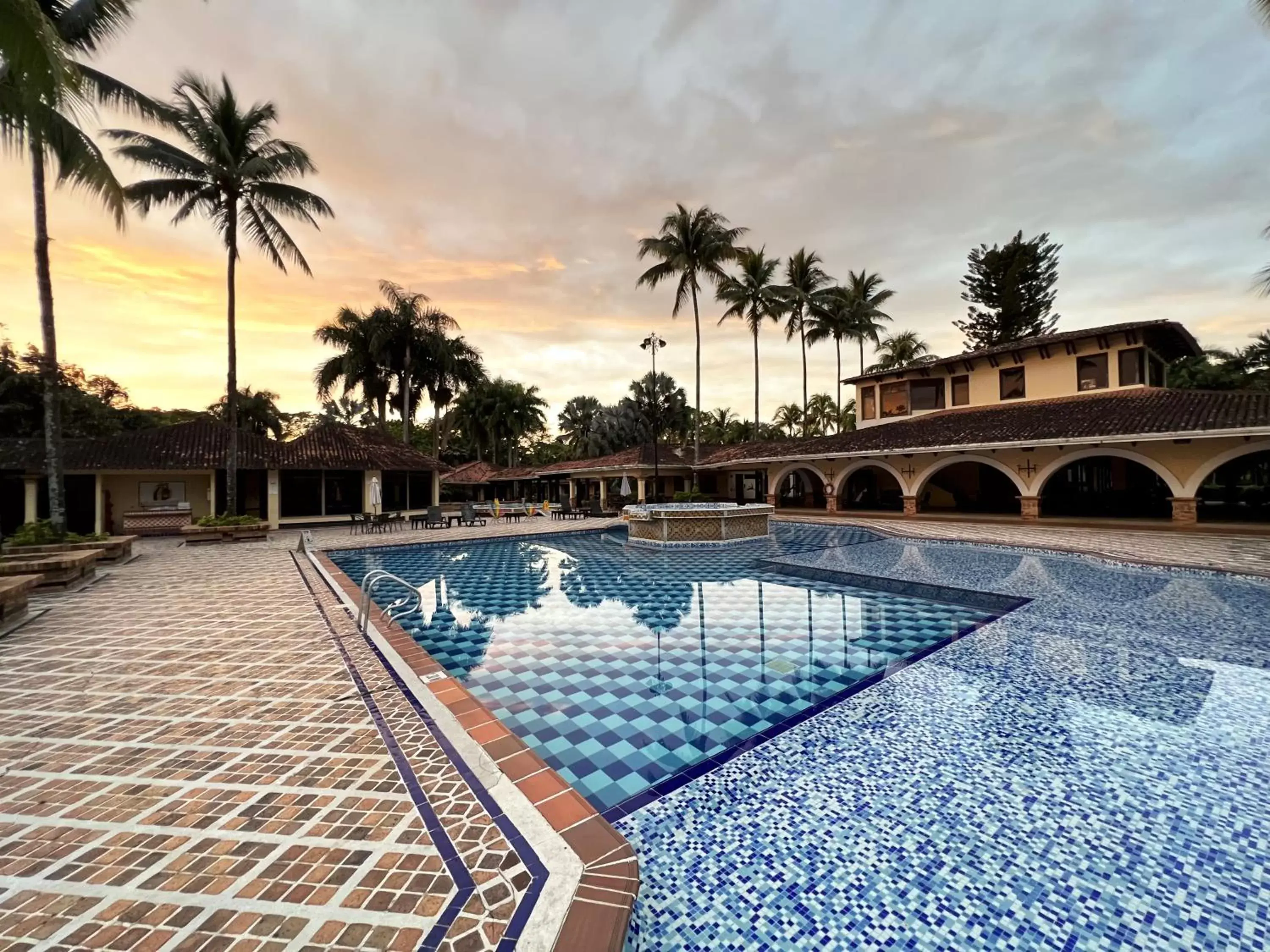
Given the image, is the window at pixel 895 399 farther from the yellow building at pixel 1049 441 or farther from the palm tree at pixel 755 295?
the palm tree at pixel 755 295

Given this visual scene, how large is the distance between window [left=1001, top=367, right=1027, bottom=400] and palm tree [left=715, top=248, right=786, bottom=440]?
1164 centimetres

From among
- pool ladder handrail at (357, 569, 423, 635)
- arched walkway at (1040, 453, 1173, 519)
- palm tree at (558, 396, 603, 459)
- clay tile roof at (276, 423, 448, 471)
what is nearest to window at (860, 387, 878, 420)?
arched walkway at (1040, 453, 1173, 519)

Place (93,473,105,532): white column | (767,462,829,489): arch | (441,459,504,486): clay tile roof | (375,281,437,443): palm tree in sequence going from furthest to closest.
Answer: (441,459,504,486): clay tile roof < (375,281,437,443): palm tree < (767,462,829,489): arch < (93,473,105,532): white column

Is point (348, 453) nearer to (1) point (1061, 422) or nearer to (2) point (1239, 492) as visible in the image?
(1) point (1061, 422)

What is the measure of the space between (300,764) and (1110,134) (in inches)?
940

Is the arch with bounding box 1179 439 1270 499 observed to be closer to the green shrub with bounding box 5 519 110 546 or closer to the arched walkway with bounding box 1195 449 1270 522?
the arched walkway with bounding box 1195 449 1270 522

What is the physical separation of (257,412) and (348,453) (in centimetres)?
2214

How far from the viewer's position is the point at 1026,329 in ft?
103

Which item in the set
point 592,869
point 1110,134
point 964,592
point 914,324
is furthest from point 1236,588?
point 914,324

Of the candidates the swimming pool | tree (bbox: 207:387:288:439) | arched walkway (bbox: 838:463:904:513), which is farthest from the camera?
tree (bbox: 207:387:288:439)

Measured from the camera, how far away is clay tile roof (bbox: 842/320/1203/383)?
1778cm

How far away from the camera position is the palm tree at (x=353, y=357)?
2852cm

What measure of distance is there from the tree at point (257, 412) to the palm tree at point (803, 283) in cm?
3938

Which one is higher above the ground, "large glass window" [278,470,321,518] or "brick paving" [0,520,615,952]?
"large glass window" [278,470,321,518]
